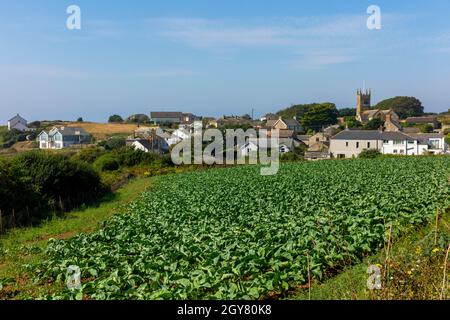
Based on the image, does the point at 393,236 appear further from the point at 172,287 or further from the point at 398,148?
the point at 398,148

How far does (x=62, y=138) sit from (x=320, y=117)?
52.4m

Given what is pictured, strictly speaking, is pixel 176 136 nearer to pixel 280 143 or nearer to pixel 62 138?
pixel 62 138

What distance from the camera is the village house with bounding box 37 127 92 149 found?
81.0m

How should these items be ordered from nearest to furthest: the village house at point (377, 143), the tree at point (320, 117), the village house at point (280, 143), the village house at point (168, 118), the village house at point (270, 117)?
1. the village house at point (280, 143)
2. the village house at point (377, 143)
3. the tree at point (320, 117)
4. the village house at point (168, 118)
5. the village house at point (270, 117)

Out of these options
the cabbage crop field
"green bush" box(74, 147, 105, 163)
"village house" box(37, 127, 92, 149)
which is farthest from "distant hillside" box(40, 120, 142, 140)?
the cabbage crop field

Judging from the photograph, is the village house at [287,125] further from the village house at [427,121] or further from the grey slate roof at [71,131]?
the grey slate roof at [71,131]

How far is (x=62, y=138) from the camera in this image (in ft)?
270

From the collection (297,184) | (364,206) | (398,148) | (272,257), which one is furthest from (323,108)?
(272,257)

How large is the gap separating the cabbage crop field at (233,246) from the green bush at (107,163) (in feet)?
111

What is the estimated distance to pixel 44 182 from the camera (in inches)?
1077

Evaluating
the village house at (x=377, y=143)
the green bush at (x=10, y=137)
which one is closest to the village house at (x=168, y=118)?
the green bush at (x=10, y=137)

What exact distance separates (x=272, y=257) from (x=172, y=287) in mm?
2117

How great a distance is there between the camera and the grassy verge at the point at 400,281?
692 cm

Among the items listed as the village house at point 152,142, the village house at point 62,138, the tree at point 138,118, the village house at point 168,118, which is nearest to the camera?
the village house at point 152,142
